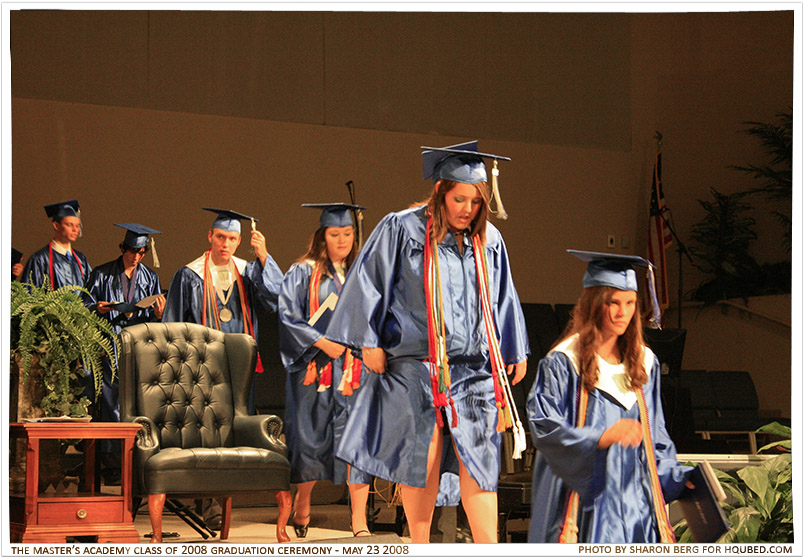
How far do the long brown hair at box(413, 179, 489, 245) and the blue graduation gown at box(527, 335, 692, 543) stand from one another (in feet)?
2.06

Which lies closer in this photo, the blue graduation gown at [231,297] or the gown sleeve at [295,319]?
the gown sleeve at [295,319]

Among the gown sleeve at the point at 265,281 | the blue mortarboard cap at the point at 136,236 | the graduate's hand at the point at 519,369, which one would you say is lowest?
the graduate's hand at the point at 519,369

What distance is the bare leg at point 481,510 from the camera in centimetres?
Result: 354

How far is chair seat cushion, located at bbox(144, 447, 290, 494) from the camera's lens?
14.2ft

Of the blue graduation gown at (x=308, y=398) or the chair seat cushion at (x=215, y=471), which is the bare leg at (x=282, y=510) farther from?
the blue graduation gown at (x=308, y=398)

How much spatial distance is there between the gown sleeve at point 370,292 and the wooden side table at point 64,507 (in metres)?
1.18

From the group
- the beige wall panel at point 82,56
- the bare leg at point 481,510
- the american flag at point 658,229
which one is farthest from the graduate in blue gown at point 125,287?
the american flag at point 658,229

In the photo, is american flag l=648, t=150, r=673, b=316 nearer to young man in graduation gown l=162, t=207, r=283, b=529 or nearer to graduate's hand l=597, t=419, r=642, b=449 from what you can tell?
young man in graduation gown l=162, t=207, r=283, b=529

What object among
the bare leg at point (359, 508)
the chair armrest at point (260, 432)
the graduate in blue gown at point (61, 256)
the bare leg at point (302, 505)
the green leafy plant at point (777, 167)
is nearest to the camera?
the bare leg at point (359, 508)

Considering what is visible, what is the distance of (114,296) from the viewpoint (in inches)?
259

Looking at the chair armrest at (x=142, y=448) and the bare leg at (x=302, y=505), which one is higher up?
the chair armrest at (x=142, y=448)

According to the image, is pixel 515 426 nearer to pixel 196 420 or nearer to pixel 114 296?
pixel 196 420

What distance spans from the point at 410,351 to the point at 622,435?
0.81m

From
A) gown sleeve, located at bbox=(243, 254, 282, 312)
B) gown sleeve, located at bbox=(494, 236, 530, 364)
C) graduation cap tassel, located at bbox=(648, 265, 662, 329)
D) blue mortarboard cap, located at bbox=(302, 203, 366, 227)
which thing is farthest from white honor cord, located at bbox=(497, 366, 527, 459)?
gown sleeve, located at bbox=(243, 254, 282, 312)
